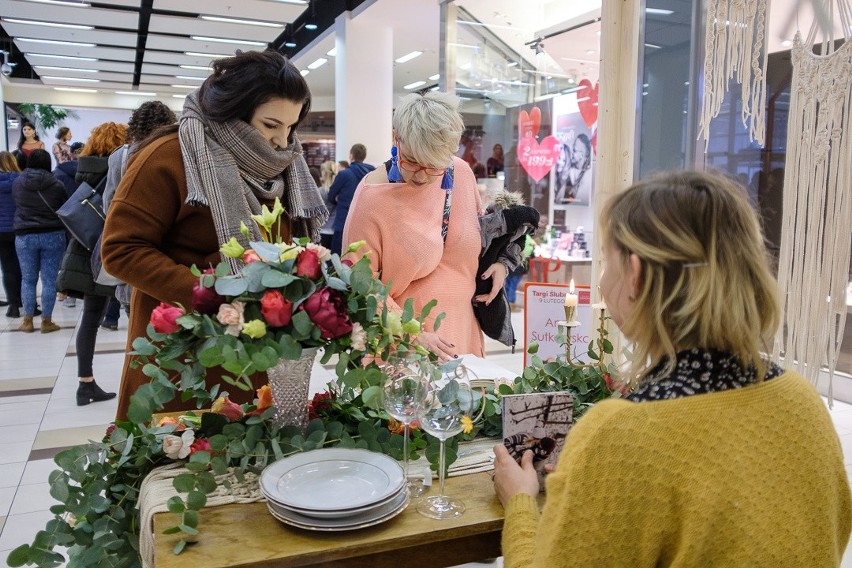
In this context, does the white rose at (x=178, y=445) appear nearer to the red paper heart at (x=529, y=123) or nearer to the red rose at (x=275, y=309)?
the red rose at (x=275, y=309)

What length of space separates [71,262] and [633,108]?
10.4 feet

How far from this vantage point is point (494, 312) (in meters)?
2.40

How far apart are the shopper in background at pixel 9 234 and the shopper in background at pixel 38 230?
0.39 m

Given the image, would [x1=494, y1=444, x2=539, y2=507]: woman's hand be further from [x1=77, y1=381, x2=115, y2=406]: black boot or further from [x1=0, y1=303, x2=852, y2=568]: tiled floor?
[x1=77, y1=381, x2=115, y2=406]: black boot

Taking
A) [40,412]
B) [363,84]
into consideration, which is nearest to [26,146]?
[363,84]

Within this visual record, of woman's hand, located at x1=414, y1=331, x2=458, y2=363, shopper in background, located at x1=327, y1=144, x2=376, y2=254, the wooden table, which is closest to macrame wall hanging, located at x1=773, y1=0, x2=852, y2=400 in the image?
woman's hand, located at x1=414, y1=331, x2=458, y2=363

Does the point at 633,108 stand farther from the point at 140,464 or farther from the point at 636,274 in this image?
the point at 140,464

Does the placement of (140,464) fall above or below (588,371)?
below

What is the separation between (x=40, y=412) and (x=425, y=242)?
2930mm

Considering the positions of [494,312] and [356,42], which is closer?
[494,312]

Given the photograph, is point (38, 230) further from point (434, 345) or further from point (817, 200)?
point (817, 200)

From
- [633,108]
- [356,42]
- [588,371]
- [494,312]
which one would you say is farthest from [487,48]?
[588,371]

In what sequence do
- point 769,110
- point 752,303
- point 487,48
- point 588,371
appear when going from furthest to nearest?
point 487,48
point 769,110
point 588,371
point 752,303

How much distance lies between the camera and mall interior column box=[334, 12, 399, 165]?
8.38 m
